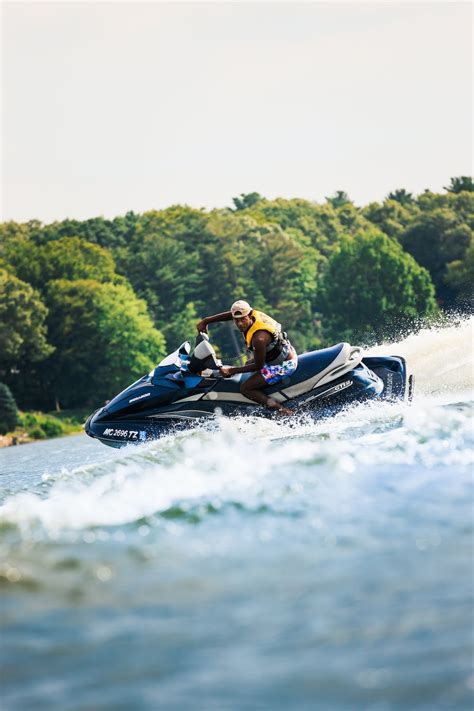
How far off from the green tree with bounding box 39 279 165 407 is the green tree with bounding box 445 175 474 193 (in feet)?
148

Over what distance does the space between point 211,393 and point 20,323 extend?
4152 centimetres

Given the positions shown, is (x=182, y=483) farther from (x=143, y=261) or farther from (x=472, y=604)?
(x=143, y=261)

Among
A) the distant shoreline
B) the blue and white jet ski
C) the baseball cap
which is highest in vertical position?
the baseball cap

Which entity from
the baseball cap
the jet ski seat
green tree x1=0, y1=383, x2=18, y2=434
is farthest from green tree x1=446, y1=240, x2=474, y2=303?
the baseball cap

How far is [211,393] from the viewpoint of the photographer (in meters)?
9.96

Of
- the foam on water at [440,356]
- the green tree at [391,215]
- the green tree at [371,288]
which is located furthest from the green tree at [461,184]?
the foam on water at [440,356]

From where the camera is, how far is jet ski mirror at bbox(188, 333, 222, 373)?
10.0 m

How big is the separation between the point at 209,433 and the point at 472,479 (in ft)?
13.1

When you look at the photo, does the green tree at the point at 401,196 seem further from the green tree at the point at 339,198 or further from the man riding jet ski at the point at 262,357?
the man riding jet ski at the point at 262,357

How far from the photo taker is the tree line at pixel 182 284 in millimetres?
52406

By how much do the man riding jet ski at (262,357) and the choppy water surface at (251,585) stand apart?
9.46 feet

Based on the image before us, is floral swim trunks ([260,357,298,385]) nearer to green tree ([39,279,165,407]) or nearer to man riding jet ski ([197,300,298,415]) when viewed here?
man riding jet ski ([197,300,298,415])

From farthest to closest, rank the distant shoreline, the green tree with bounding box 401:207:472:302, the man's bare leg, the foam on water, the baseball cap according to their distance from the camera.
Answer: the green tree with bounding box 401:207:472:302
the distant shoreline
the foam on water
the man's bare leg
the baseball cap

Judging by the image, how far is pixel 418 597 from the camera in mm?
4047
